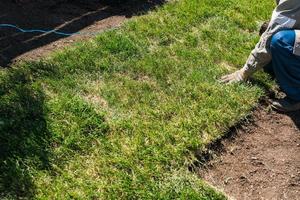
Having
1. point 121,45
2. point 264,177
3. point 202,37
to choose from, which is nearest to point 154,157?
point 264,177

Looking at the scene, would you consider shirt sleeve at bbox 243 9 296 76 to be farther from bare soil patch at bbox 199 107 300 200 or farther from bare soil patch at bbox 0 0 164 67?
bare soil patch at bbox 0 0 164 67

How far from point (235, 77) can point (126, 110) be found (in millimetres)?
1169

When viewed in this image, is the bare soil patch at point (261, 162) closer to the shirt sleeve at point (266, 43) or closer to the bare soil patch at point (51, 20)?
the shirt sleeve at point (266, 43)

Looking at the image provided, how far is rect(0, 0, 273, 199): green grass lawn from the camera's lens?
338cm

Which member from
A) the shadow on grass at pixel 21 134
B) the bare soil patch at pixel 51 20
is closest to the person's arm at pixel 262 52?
the bare soil patch at pixel 51 20

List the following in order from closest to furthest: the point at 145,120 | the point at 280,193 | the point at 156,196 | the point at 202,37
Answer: the point at 156,196
the point at 280,193
the point at 145,120
the point at 202,37

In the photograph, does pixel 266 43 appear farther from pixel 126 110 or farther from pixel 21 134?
pixel 21 134

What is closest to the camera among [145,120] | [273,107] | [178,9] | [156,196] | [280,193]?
[156,196]

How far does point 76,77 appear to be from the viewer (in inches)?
177

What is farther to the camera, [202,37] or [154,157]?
[202,37]

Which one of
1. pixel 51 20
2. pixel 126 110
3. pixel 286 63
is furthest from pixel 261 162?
pixel 51 20

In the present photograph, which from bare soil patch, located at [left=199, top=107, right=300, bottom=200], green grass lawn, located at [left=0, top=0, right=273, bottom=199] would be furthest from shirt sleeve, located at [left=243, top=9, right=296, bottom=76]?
bare soil patch, located at [left=199, top=107, right=300, bottom=200]

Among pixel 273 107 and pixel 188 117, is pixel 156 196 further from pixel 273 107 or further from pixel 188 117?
pixel 273 107

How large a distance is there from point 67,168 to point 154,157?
2.18 ft
